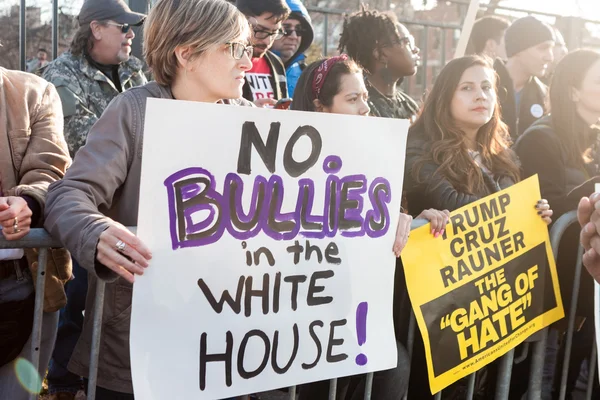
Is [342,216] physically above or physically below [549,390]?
above

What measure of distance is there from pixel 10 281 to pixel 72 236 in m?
0.44

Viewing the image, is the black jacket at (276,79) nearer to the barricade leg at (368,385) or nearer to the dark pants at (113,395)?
the barricade leg at (368,385)

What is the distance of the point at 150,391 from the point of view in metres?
2.04

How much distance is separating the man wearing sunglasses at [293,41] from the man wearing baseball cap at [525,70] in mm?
1449

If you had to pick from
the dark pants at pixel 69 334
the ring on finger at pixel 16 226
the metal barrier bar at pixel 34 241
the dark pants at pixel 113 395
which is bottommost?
the dark pants at pixel 69 334

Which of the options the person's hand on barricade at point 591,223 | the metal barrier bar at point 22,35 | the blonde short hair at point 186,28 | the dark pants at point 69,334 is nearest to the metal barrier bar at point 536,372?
the person's hand on barricade at point 591,223

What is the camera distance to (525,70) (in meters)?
5.73

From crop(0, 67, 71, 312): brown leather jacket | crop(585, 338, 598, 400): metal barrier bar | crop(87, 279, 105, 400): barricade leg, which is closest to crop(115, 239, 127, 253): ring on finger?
crop(87, 279, 105, 400): barricade leg

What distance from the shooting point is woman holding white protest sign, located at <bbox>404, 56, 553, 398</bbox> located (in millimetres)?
3137

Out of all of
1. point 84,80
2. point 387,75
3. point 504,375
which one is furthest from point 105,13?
point 504,375

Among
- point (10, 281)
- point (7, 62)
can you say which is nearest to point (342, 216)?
point (10, 281)

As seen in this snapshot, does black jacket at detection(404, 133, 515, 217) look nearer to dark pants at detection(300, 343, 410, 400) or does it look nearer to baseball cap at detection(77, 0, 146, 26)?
dark pants at detection(300, 343, 410, 400)

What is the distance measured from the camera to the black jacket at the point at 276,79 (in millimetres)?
4469

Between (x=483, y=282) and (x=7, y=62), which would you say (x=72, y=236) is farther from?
(x=7, y=62)
